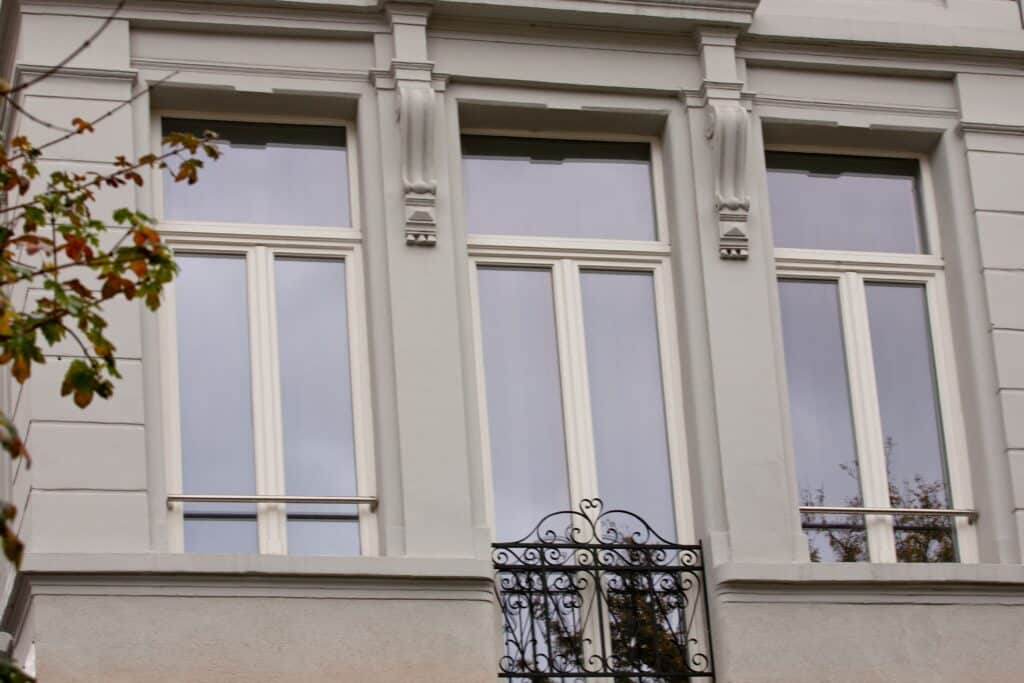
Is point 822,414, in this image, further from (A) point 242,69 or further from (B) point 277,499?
(A) point 242,69

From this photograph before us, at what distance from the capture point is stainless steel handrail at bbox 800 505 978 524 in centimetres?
1647

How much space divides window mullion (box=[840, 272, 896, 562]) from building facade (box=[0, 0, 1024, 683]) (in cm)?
3

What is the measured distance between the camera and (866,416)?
16859mm

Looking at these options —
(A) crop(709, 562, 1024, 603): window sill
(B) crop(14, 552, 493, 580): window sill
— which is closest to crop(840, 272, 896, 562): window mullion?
(A) crop(709, 562, 1024, 603): window sill

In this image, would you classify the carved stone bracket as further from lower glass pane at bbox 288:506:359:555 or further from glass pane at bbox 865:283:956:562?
lower glass pane at bbox 288:506:359:555

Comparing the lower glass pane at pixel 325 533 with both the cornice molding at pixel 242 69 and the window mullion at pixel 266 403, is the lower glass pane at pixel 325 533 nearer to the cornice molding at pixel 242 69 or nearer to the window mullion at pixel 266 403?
the window mullion at pixel 266 403

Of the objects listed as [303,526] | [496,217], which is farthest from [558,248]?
[303,526]

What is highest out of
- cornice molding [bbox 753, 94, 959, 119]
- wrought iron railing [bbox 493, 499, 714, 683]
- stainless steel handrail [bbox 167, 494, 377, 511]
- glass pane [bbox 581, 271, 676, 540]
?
cornice molding [bbox 753, 94, 959, 119]

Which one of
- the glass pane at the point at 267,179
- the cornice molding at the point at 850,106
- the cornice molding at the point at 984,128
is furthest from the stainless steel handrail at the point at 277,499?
the cornice molding at the point at 984,128

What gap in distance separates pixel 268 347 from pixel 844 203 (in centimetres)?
442

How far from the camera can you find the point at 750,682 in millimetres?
15453

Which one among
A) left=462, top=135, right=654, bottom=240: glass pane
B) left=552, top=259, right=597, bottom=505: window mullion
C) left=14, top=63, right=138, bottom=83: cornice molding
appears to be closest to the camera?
left=14, top=63, right=138, bottom=83: cornice molding

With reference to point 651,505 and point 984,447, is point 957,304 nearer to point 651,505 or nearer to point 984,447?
point 984,447

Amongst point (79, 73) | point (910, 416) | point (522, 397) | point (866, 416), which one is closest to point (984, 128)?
point (910, 416)
